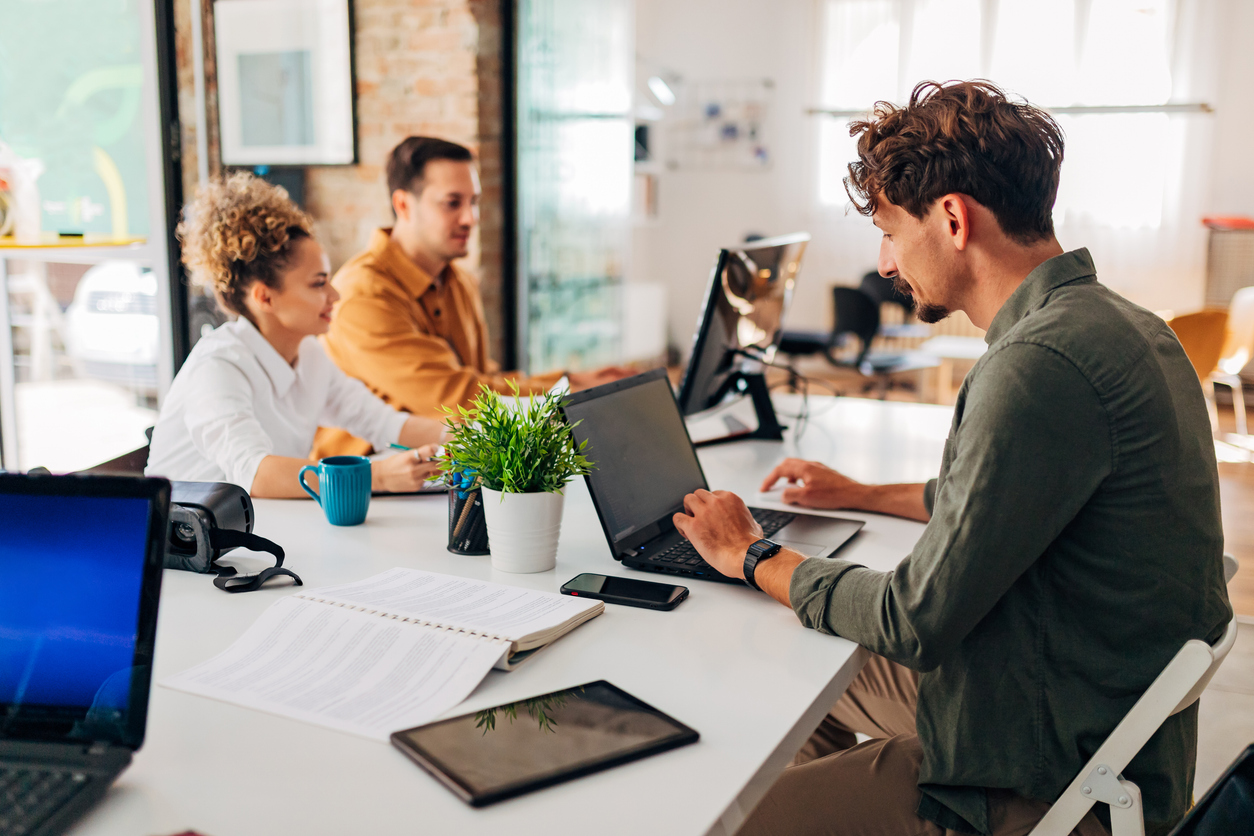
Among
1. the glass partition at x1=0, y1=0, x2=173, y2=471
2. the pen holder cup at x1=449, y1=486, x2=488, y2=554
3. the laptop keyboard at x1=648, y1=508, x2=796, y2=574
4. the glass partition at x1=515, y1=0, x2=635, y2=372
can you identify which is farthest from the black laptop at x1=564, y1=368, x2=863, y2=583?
the glass partition at x1=515, y1=0, x2=635, y2=372

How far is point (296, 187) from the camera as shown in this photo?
423 cm

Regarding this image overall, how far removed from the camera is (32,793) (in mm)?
741

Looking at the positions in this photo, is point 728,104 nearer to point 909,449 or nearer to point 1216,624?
point 909,449

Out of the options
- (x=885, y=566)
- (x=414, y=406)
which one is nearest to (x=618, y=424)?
(x=885, y=566)

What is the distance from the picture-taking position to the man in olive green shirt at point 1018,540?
0.99 m

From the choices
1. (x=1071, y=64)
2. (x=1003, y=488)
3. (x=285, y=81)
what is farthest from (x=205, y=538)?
(x=1071, y=64)

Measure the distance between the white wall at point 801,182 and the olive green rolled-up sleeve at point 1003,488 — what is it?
617cm

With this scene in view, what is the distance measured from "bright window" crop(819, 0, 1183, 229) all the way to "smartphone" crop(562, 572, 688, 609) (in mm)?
5832

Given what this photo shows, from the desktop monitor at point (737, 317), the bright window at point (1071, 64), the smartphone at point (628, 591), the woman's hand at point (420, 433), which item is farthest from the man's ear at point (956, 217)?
the bright window at point (1071, 64)

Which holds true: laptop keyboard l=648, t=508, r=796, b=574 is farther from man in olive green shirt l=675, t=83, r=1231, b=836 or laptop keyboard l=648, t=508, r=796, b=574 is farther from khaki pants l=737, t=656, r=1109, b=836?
khaki pants l=737, t=656, r=1109, b=836

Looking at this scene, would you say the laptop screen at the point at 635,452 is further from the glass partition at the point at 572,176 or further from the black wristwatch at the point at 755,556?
the glass partition at the point at 572,176

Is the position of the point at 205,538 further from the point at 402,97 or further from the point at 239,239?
the point at 402,97

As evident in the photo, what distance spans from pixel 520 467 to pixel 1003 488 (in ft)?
1.89

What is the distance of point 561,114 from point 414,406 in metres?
2.50
